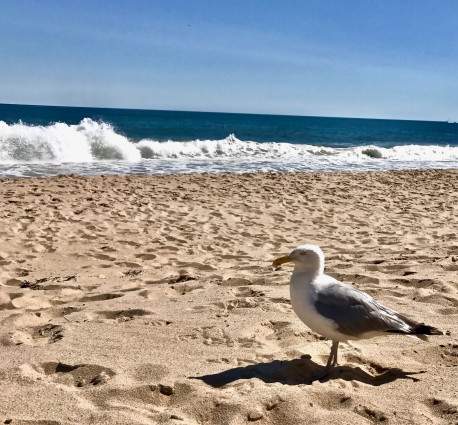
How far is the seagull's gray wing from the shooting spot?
316 centimetres

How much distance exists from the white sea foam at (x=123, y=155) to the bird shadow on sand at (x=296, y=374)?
464 inches

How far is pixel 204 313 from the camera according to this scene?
170 inches

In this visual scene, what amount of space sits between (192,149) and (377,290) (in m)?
18.4

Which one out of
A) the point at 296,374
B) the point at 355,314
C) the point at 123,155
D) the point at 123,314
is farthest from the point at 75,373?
the point at 123,155

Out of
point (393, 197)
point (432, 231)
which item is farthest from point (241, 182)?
point (432, 231)

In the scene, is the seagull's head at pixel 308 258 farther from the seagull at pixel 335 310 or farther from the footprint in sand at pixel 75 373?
the footprint in sand at pixel 75 373

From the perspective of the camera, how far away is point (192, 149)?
74.6 feet

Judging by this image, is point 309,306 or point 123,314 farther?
point 123,314

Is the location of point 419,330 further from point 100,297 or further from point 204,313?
point 100,297

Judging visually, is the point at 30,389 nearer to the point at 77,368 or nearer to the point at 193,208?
the point at 77,368

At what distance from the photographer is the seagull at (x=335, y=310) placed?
10.4 ft

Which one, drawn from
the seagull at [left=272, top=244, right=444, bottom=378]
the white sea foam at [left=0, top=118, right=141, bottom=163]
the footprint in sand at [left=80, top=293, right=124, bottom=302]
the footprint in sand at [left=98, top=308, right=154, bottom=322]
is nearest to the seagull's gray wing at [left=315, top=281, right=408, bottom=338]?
the seagull at [left=272, top=244, right=444, bottom=378]

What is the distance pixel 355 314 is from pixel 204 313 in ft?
4.80

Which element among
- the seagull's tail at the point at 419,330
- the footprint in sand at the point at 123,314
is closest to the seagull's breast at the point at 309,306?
the seagull's tail at the point at 419,330
